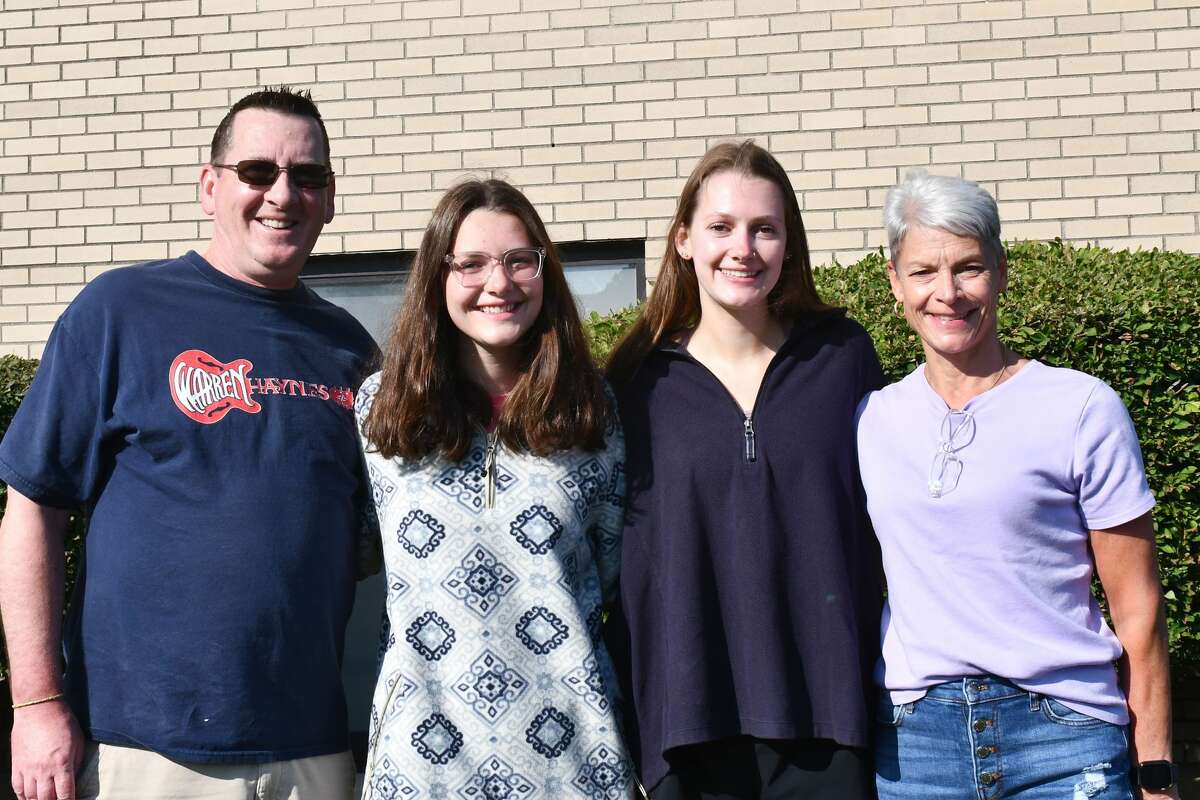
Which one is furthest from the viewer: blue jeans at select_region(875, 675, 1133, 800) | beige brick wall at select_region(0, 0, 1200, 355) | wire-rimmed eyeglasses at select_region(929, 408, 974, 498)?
beige brick wall at select_region(0, 0, 1200, 355)

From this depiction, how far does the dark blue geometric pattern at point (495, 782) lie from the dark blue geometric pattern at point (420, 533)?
1.60 feet

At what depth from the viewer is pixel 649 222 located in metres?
6.08

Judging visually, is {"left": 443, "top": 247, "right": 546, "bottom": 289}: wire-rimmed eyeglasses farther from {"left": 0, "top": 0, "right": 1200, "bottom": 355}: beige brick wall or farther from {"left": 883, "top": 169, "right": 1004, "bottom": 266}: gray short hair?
{"left": 0, "top": 0, "right": 1200, "bottom": 355}: beige brick wall

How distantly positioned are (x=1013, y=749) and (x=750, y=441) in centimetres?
86

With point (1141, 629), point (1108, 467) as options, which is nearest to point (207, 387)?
point (1108, 467)

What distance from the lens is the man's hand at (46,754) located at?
2809 mm

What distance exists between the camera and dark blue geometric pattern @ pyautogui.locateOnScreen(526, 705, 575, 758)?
279 centimetres

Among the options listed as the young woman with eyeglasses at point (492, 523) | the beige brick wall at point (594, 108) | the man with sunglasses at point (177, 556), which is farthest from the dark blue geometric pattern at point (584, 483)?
the beige brick wall at point (594, 108)

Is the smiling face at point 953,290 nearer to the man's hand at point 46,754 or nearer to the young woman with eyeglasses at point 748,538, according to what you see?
the young woman with eyeglasses at point 748,538

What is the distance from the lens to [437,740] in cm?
277

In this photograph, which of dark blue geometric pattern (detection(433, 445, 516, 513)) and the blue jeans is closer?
the blue jeans

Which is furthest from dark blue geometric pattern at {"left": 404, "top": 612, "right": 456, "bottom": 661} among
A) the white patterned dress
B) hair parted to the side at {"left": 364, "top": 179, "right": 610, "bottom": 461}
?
hair parted to the side at {"left": 364, "top": 179, "right": 610, "bottom": 461}

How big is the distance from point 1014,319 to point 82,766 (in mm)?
3056

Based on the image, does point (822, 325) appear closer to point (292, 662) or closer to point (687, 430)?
point (687, 430)
